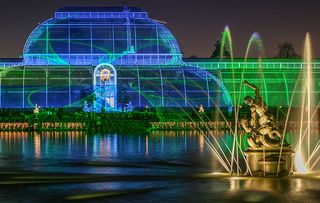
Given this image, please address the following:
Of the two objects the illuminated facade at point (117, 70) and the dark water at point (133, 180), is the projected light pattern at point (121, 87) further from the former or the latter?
the dark water at point (133, 180)

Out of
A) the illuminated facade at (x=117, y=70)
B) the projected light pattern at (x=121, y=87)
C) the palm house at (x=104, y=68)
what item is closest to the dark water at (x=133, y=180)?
the projected light pattern at (x=121, y=87)

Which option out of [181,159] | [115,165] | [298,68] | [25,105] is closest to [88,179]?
[115,165]

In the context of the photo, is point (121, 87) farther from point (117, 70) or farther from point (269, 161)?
point (269, 161)

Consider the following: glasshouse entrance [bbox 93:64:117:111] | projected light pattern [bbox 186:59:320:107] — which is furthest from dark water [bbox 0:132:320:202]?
projected light pattern [bbox 186:59:320:107]

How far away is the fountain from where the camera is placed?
990 inches

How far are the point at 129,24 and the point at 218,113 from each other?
80.8ft

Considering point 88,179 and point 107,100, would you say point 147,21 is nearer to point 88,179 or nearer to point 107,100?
point 107,100

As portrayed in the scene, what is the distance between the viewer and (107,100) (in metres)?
89.4

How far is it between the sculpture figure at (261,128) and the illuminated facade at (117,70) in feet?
196

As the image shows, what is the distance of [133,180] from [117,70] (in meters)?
67.5

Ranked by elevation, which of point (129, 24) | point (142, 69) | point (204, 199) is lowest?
point (204, 199)

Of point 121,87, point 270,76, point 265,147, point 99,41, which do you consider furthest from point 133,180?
point 270,76

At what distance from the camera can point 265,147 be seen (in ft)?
84.1

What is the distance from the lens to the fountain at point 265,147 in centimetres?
2514
